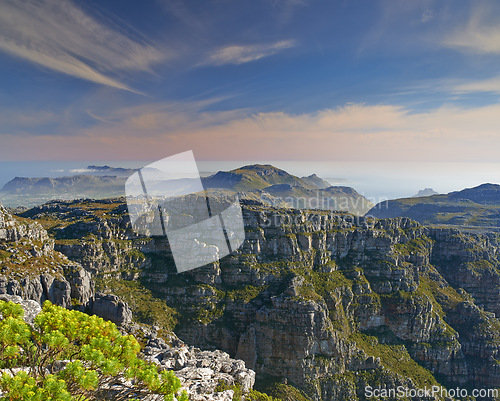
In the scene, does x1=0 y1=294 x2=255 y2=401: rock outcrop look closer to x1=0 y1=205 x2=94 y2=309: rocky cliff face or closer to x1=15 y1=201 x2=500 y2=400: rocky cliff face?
x1=0 y1=205 x2=94 y2=309: rocky cliff face

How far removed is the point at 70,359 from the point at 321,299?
96306 mm

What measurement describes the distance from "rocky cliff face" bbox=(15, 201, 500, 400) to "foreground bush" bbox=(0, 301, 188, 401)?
7356cm

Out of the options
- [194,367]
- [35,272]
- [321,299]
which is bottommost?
[321,299]

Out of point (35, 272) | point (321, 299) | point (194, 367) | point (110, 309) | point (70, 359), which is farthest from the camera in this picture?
point (321, 299)

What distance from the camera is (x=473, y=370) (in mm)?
114438

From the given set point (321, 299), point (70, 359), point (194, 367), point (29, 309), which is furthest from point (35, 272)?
point (321, 299)

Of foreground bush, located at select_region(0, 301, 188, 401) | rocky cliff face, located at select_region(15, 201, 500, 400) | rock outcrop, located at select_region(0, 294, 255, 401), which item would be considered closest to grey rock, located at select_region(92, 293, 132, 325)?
rock outcrop, located at select_region(0, 294, 255, 401)

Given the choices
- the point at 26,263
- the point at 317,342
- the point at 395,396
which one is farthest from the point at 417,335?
the point at 26,263

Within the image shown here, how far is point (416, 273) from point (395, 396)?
208ft

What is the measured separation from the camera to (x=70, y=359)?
26.2 metres

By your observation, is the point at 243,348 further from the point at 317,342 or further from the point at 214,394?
the point at 214,394

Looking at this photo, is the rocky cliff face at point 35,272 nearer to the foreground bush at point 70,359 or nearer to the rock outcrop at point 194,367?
the rock outcrop at point 194,367

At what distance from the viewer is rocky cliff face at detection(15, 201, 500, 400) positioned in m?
98.4

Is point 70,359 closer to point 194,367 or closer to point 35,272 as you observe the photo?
point 194,367
